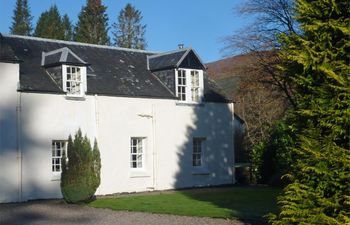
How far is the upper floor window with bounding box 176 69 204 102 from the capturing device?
27219 millimetres

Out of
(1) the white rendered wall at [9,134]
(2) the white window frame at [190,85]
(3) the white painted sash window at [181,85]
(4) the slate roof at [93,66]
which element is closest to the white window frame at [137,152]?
(4) the slate roof at [93,66]

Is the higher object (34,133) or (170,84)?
(170,84)

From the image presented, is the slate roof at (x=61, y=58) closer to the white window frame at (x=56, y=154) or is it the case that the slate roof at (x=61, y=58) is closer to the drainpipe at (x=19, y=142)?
the drainpipe at (x=19, y=142)

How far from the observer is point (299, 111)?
9445 mm

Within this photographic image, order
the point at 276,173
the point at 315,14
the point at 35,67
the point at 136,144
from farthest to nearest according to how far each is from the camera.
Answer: the point at 276,173 → the point at 136,144 → the point at 35,67 → the point at 315,14

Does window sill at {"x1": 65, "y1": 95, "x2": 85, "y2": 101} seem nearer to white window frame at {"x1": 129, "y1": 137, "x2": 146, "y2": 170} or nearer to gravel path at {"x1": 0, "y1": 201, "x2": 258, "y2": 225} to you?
white window frame at {"x1": 129, "y1": 137, "x2": 146, "y2": 170}

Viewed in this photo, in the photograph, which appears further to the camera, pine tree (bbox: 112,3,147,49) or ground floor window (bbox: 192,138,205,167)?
pine tree (bbox: 112,3,147,49)

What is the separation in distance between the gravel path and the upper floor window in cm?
992

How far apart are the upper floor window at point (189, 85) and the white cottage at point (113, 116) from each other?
0.05 meters

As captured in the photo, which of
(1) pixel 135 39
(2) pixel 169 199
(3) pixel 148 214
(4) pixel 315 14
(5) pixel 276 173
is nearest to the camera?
(4) pixel 315 14

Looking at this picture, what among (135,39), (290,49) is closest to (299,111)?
(290,49)

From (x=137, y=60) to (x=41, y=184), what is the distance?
936cm

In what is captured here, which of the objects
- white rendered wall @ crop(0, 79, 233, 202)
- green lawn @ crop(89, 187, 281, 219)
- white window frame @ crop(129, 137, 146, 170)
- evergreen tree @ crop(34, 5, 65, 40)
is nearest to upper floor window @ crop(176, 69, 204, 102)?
white rendered wall @ crop(0, 79, 233, 202)

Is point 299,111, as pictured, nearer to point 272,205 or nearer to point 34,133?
point 272,205
